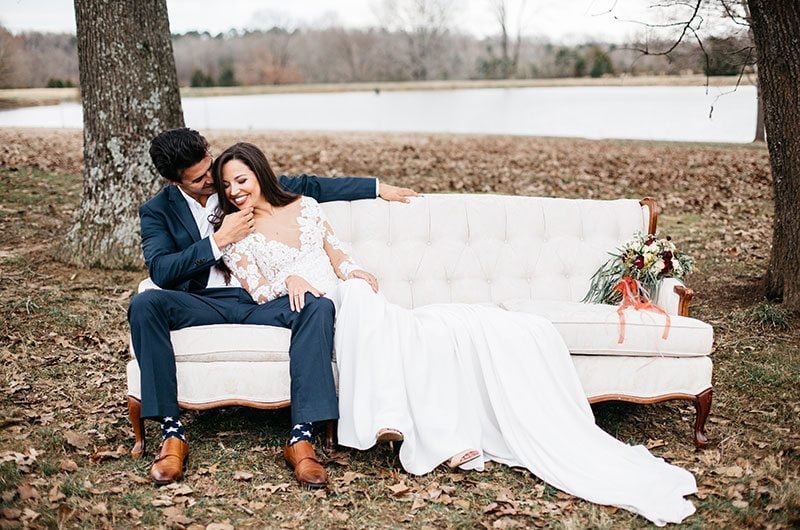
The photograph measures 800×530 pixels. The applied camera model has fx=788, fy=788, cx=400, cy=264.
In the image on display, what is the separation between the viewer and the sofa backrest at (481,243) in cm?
540

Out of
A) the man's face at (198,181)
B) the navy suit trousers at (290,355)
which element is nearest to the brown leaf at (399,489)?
the navy suit trousers at (290,355)

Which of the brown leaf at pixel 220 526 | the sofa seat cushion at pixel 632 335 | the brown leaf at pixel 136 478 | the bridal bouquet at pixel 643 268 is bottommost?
the brown leaf at pixel 220 526

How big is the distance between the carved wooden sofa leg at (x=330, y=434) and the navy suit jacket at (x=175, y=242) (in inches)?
45.2

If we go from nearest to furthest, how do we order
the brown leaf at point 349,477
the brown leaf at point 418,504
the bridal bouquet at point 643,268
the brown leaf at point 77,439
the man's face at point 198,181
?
1. the brown leaf at point 418,504
2. the brown leaf at point 349,477
3. the brown leaf at point 77,439
4. the man's face at point 198,181
5. the bridal bouquet at point 643,268

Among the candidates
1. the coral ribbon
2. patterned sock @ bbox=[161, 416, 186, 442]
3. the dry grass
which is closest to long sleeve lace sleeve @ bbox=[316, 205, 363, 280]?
the dry grass

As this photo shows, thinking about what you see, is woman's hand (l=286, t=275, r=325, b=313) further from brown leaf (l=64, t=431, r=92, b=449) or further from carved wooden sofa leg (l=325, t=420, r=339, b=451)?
brown leaf (l=64, t=431, r=92, b=449)

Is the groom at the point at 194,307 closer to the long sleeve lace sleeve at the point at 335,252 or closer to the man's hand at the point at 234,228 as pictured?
the man's hand at the point at 234,228

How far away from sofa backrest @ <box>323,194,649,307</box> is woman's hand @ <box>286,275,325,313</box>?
0.90 metres

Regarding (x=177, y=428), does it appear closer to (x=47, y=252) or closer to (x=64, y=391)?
(x=64, y=391)

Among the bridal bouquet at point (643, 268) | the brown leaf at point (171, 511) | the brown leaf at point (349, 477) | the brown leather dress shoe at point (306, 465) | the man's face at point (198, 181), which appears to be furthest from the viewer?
the bridal bouquet at point (643, 268)

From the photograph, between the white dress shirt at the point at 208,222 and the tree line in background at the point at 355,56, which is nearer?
the white dress shirt at the point at 208,222

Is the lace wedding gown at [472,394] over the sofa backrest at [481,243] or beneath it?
beneath

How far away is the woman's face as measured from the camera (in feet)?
15.4

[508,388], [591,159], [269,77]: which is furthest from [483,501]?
[269,77]
